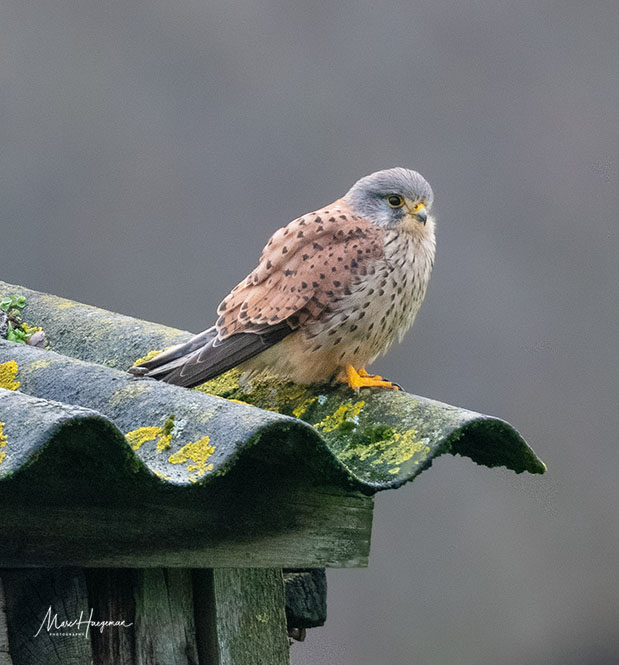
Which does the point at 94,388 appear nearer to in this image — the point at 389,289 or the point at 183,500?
the point at 183,500

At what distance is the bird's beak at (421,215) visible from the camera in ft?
9.54

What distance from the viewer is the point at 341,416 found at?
2.48 metres

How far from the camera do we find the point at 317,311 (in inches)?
104

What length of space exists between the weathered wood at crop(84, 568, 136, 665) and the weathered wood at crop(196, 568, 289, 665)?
16 cm

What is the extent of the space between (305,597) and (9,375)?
91cm

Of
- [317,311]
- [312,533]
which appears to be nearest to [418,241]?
[317,311]

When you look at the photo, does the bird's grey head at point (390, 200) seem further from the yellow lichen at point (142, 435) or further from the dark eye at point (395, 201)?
the yellow lichen at point (142, 435)

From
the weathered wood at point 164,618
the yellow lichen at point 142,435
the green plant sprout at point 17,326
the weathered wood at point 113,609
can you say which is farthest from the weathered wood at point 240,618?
the green plant sprout at point 17,326

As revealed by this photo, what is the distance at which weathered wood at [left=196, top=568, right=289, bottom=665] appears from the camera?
214 centimetres

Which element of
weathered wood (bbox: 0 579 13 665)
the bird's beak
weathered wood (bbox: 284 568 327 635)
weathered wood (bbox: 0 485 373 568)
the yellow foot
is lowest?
weathered wood (bbox: 0 579 13 665)

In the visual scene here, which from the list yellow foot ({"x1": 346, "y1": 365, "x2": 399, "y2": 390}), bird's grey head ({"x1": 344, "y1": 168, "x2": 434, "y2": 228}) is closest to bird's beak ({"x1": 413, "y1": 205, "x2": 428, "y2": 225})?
bird's grey head ({"x1": 344, "y1": 168, "x2": 434, "y2": 228})

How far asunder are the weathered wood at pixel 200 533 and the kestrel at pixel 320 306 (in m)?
0.42

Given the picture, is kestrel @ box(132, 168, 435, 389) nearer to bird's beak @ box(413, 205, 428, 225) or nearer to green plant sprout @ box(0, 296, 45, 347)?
bird's beak @ box(413, 205, 428, 225)

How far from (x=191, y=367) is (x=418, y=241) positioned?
75cm
